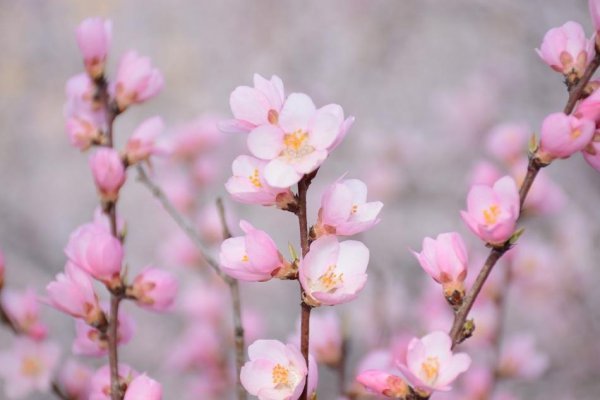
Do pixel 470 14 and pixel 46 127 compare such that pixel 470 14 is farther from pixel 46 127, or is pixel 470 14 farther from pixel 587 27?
pixel 46 127

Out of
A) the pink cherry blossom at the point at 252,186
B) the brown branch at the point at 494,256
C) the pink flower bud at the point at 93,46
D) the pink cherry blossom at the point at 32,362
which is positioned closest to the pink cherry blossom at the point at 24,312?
the pink cherry blossom at the point at 32,362

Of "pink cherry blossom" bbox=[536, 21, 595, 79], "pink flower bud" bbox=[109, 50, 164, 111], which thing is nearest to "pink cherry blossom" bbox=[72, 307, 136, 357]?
"pink flower bud" bbox=[109, 50, 164, 111]

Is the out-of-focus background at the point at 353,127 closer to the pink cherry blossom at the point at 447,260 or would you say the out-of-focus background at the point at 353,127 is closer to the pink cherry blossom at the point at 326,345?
the pink cherry blossom at the point at 326,345

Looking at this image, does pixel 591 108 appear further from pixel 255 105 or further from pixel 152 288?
pixel 152 288

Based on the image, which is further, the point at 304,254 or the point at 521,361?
the point at 521,361

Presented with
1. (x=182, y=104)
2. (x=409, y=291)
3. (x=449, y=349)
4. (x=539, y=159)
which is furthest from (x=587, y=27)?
(x=182, y=104)

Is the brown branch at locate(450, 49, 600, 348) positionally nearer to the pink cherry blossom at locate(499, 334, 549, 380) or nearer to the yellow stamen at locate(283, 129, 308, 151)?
the yellow stamen at locate(283, 129, 308, 151)

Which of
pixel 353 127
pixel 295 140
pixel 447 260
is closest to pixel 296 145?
pixel 295 140
